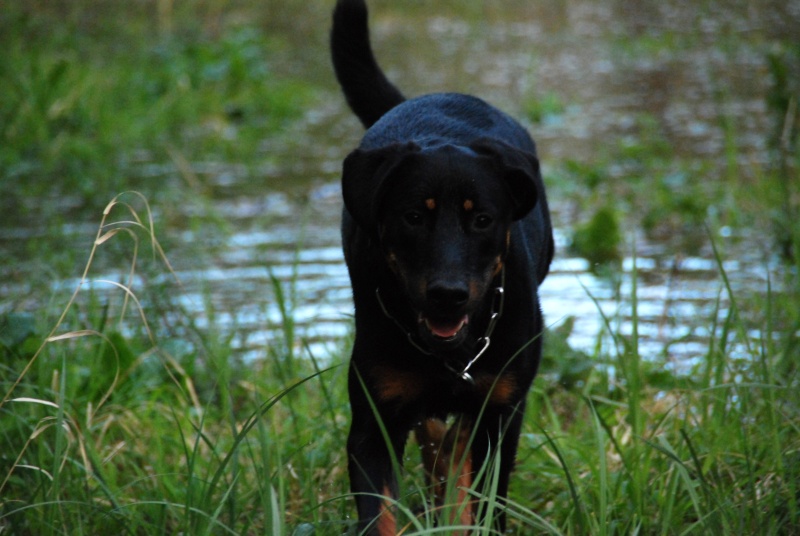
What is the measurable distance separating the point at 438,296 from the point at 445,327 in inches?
4.8

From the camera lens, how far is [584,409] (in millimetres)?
3906

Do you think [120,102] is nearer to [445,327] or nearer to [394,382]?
[394,382]

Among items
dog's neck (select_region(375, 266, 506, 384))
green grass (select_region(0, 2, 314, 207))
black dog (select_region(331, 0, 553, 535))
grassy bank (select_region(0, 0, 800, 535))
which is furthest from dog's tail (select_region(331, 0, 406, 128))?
green grass (select_region(0, 2, 314, 207))

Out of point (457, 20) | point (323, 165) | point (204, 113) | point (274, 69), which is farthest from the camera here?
point (457, 20)

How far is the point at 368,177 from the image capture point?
2650mm

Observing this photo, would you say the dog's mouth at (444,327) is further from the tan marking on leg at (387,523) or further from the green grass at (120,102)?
the green grass at (120,102)

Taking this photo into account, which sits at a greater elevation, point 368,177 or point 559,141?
point 559,141

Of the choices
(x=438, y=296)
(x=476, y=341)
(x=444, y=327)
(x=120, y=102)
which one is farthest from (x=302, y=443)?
(x=120, y=102)

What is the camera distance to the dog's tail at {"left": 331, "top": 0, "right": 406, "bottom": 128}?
12.3ft

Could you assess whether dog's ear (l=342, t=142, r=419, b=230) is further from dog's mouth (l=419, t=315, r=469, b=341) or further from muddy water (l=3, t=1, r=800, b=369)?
muddy water (l=3, t=1, r=800, b=369)

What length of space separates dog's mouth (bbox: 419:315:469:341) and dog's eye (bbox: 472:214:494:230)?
221mm

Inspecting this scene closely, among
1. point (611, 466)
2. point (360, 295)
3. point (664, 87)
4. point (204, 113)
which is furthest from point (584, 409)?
point (664, 87)

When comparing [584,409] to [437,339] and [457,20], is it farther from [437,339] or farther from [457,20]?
[457,20]

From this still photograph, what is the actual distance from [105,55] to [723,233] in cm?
671
